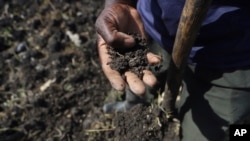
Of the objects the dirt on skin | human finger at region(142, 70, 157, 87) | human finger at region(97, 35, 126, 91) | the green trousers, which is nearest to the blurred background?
the dirt on skin

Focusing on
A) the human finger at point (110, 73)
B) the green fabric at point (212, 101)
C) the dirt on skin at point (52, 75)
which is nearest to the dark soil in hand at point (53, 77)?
the dirt on skin at point (52, 75)

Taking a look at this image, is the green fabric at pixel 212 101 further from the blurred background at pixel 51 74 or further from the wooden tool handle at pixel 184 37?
the blurred background at pixel 51 74

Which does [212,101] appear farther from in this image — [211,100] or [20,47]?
[20,47]

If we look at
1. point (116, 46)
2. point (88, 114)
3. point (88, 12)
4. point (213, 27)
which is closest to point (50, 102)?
point (88, 114)

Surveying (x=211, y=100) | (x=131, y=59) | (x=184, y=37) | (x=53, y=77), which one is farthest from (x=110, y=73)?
(x=53, y=77)

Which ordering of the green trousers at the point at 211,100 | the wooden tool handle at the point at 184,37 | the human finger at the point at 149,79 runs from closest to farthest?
the wooden tool handle at the point at 184,37 → the human finger at the point at 149,79 → the green trousers at the point at 211,100

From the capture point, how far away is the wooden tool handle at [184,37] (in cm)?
116

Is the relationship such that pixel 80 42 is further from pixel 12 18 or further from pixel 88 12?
pixel 12 18

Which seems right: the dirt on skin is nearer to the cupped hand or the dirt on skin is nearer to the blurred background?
the blurred background

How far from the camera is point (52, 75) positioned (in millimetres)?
2318

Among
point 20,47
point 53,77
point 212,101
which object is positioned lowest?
point 212,101

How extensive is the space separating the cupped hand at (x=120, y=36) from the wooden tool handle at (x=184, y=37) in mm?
85

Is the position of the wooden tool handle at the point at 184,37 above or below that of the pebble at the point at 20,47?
below

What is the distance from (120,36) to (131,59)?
0.09 metres
